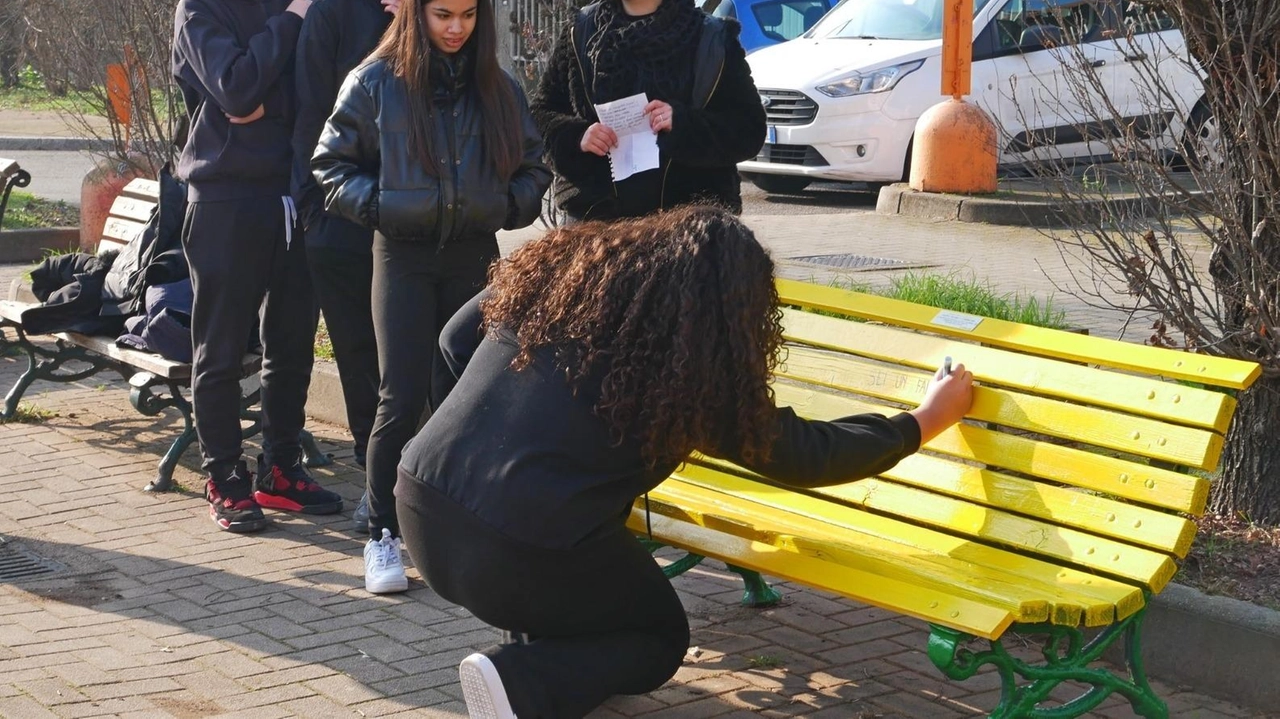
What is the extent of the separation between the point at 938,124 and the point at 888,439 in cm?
784

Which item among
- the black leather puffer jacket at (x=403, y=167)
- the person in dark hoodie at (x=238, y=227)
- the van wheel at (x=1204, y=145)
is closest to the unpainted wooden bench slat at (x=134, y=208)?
Answer: the person in dark hoodie at (x=238, y=227)

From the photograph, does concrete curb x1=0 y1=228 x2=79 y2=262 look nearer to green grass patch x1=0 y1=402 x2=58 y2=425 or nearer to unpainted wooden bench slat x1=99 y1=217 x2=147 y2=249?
unpainted wooden bench slat x1=99 y1=217 x2=147 y2=249

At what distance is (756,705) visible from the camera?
4086mm

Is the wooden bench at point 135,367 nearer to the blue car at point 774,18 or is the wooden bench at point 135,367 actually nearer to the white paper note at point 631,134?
the white paper note at point 631,134

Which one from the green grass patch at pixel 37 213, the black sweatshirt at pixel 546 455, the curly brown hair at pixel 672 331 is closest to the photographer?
the curly brown hair at pixel 672 331

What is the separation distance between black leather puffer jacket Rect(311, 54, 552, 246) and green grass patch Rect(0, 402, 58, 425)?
2873 mm

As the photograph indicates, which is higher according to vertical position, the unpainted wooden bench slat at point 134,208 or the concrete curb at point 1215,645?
the unpainted wooden bench slat at point 134,208

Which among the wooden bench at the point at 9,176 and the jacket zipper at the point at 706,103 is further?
the wooden bench at the point at 9,176

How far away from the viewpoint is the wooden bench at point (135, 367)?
6.04 meters

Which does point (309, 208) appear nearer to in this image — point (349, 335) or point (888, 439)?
point (349, 335)

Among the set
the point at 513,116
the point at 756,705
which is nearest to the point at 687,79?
the point at 513,116

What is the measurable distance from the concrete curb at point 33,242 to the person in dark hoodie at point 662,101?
7295 mm

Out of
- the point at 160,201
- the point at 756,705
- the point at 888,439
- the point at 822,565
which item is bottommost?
the point at 756,705

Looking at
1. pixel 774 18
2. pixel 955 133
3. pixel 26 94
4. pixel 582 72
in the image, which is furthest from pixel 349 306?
pixel 26 94
